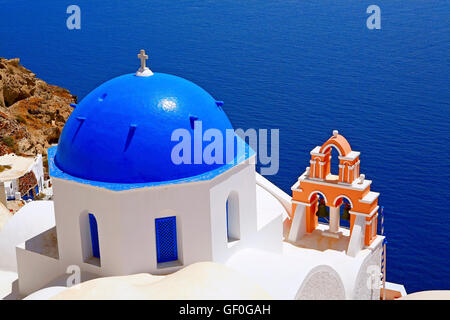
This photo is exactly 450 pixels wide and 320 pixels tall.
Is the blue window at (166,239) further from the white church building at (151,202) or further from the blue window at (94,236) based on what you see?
the blue window at (94,236)

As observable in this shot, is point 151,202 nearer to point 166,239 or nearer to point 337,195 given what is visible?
point 166,239

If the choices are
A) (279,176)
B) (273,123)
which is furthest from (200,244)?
(273,123)

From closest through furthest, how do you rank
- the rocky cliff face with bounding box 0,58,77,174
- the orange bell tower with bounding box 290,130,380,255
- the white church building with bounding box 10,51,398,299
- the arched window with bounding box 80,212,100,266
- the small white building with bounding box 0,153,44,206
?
the white church building with bounding box 10,51,398,299 → the arched window with bounding box 80,212,100,266 → the orange bell tower with bounding box 290,130,380,255 → the small white building with bounding box 0,153,44,206 → the rocky cliff face with bounding box 0,58,77,174

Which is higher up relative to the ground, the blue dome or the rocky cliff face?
the blue dome

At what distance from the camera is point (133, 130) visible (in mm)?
11922

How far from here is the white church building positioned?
11797 mm

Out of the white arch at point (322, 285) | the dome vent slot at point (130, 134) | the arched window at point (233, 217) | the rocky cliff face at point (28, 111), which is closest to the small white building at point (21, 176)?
the rocky cliff face at point (28, 111)

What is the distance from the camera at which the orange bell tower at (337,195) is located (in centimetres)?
1692

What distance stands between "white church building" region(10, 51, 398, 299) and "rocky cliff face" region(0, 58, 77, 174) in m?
25.5

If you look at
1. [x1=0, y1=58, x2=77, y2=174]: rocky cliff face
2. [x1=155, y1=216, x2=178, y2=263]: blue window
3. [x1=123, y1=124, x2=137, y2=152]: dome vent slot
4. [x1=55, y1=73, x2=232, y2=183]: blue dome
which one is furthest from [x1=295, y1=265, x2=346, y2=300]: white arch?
[x1=0, y1=58, x2=77, y2=174]: rocky cliff face

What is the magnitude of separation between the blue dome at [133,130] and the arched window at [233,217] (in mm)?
1008

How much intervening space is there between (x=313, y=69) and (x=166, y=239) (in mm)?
41115

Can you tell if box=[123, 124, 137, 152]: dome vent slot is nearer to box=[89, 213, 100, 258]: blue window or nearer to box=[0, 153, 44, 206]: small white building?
box=[89, 213, 100, 258]: blue window
